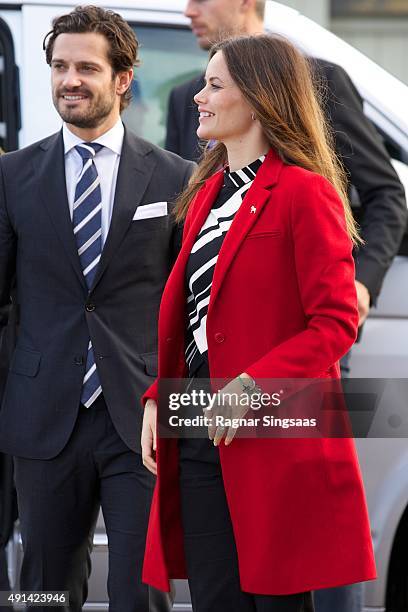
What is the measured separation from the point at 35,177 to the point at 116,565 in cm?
108

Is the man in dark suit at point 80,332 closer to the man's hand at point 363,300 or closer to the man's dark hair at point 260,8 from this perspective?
the man's hand at point 363,300

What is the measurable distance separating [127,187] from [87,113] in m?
0.23

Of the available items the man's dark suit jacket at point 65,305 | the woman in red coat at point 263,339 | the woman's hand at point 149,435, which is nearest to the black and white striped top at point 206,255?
the woman in red coat at point 263,339

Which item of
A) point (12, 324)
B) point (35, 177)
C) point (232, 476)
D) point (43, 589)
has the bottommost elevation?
point (43, 589)

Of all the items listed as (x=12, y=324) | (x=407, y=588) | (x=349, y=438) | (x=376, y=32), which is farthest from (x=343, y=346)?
(x=376, y=32)

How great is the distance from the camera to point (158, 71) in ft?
12.8

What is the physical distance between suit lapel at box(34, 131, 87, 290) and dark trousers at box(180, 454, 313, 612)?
0.79 meters

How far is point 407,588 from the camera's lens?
148 inches

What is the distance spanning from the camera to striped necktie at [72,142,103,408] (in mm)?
3018

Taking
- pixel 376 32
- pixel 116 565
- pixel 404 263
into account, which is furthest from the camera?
pixel 376 32

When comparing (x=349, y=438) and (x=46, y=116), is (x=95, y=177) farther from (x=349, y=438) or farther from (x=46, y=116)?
(x=349, y=438)

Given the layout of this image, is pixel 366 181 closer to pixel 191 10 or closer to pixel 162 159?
pixel 162 159

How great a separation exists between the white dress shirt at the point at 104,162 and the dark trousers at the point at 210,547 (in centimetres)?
95

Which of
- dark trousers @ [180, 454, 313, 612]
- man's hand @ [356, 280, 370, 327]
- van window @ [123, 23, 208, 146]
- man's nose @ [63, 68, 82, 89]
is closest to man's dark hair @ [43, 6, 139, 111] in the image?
man's nose @ [63, 68, 82, 89]
